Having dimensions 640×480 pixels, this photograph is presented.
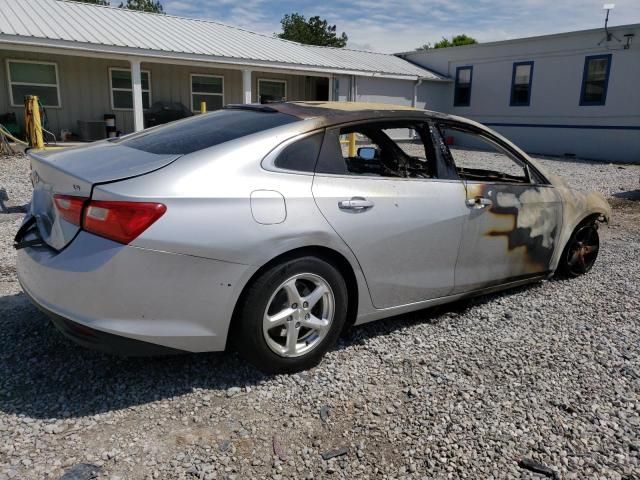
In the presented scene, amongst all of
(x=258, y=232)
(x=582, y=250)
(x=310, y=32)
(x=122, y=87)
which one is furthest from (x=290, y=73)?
(x=310, y=32)

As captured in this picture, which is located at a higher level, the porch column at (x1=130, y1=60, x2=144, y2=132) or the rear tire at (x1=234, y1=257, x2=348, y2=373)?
the porch column at (x1=130, y1=60, x2=144, y2=132)

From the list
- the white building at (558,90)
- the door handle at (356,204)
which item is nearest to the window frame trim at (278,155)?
the door handle at (356,204)

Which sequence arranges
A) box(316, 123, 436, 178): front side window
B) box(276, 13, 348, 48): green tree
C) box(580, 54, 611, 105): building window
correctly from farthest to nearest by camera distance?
box(276, 13, 348, 48): green tree
box(580, 54, 611, 105): building window
box(316, 123, 436, 178): front side window

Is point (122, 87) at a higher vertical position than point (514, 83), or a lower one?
lower

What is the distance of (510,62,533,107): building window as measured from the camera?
2128 cm

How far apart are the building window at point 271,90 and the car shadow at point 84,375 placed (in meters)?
18.3

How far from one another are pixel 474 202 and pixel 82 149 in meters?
2.69

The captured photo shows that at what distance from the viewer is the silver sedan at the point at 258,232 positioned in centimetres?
254

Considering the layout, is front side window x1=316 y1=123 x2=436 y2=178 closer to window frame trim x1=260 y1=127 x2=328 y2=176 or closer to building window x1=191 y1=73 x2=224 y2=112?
window frame trim x1=260 y1=127 x2=328 y2=176

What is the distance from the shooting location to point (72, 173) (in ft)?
9.05

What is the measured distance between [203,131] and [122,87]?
15833mm

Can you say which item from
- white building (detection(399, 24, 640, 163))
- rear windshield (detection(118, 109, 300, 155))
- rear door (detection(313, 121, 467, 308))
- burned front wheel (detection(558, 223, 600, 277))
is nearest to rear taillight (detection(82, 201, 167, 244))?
rear windshield (detection(118, 109, 300, 155))

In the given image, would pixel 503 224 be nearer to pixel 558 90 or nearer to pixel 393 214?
pixel 393 214

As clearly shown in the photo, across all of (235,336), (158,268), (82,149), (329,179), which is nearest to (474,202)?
(329,179)
